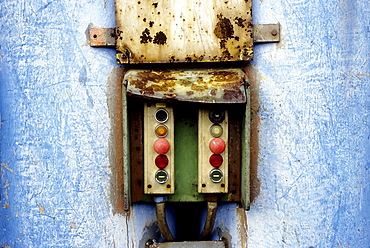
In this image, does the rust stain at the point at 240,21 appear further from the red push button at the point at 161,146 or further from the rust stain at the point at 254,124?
the red push button at the point at 161,146

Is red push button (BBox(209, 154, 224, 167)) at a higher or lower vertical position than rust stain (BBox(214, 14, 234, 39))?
lower

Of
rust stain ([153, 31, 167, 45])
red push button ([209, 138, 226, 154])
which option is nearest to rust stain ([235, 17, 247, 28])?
rust stain ([153, 31, 167, 45])

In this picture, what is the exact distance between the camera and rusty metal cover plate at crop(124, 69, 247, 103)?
1390 mm

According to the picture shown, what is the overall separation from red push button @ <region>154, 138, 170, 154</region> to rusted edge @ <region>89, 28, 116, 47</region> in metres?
0.40

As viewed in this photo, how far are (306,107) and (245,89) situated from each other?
10.6 inches

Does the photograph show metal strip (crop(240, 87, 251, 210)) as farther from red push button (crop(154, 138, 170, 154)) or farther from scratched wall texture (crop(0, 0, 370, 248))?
red push button (crop(154, 138, 170, 154))

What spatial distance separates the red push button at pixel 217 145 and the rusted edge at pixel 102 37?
1.68 ft

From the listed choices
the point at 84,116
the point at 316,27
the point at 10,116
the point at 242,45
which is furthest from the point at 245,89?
the point at 10,116

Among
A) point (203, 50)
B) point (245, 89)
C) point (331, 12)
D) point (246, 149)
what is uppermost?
point (331, 12)

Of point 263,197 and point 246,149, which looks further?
point 263,197

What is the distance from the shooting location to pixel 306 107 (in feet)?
5.07

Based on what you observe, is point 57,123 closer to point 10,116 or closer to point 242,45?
point 10,116

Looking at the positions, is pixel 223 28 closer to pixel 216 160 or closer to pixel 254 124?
pixel 254 124

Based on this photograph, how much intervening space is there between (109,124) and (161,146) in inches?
9.7
